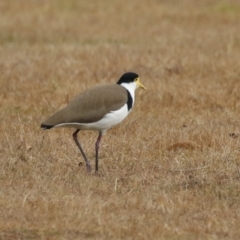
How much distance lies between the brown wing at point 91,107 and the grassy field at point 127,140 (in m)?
0.46

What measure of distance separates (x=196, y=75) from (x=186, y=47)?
301 cm

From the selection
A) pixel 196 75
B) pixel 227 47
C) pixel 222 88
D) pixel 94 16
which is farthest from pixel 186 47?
pixel 94 16

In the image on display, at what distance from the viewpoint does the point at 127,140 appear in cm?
899

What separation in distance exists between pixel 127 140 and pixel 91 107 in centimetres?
127

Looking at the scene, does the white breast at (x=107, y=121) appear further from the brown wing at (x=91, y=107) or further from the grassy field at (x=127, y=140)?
the grassy field at (x=127, y=140)

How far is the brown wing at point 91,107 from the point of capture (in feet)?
25.2

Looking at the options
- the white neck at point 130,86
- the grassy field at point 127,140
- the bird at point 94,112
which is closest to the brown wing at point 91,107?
the bird at point 94,112

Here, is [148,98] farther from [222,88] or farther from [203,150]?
[203,150]

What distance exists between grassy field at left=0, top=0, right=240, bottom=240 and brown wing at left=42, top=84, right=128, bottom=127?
1.52 feet

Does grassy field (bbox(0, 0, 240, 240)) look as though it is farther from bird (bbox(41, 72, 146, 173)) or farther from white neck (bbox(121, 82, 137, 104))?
white neck (bbox(121, 82, 137, 104))

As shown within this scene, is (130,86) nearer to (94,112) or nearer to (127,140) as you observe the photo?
(94,112)

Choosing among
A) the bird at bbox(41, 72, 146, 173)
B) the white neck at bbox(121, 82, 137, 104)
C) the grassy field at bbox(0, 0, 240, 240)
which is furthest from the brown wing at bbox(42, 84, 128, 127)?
the grassy field at bbox(0, 0, 240, 240)

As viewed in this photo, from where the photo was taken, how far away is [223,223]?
630 centimetres

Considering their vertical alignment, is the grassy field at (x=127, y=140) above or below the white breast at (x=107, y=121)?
below
